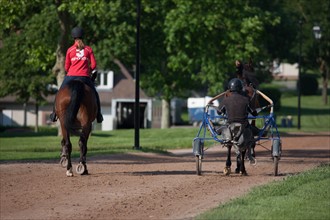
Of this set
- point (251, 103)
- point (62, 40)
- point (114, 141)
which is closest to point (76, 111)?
point (251, 103)

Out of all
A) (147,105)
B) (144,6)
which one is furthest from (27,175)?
(147,105)

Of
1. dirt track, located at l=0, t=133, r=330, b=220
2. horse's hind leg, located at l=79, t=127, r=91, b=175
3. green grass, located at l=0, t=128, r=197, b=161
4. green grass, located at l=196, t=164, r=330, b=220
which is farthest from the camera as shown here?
green grass, located at l=0, t=128, r=197, b=161

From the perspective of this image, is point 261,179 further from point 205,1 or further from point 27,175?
point 205,1

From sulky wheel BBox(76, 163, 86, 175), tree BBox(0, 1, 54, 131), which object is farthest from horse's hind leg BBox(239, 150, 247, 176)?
tree BBox(0, 1, 54, 131)

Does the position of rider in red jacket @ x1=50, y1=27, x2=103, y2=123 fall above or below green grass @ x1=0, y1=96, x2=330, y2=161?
above

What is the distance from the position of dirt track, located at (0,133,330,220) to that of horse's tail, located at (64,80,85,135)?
1.02 meters

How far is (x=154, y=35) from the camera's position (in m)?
54.6

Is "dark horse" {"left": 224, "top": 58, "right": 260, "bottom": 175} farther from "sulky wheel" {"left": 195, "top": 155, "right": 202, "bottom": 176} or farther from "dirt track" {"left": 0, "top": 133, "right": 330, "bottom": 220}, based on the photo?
"sulky wheel" {"left": 195, "top": 155, "right": 202, "bottom": 176}

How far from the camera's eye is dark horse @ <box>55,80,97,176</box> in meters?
19.3

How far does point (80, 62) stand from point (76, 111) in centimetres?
102

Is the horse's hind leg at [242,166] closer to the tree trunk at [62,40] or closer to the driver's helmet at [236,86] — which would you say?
the driver's helmet at [236,86]

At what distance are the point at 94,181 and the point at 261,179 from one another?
10.5 ft

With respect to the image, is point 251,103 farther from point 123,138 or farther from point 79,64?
point 123,138

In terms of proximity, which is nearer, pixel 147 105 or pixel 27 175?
pixel 27 175
